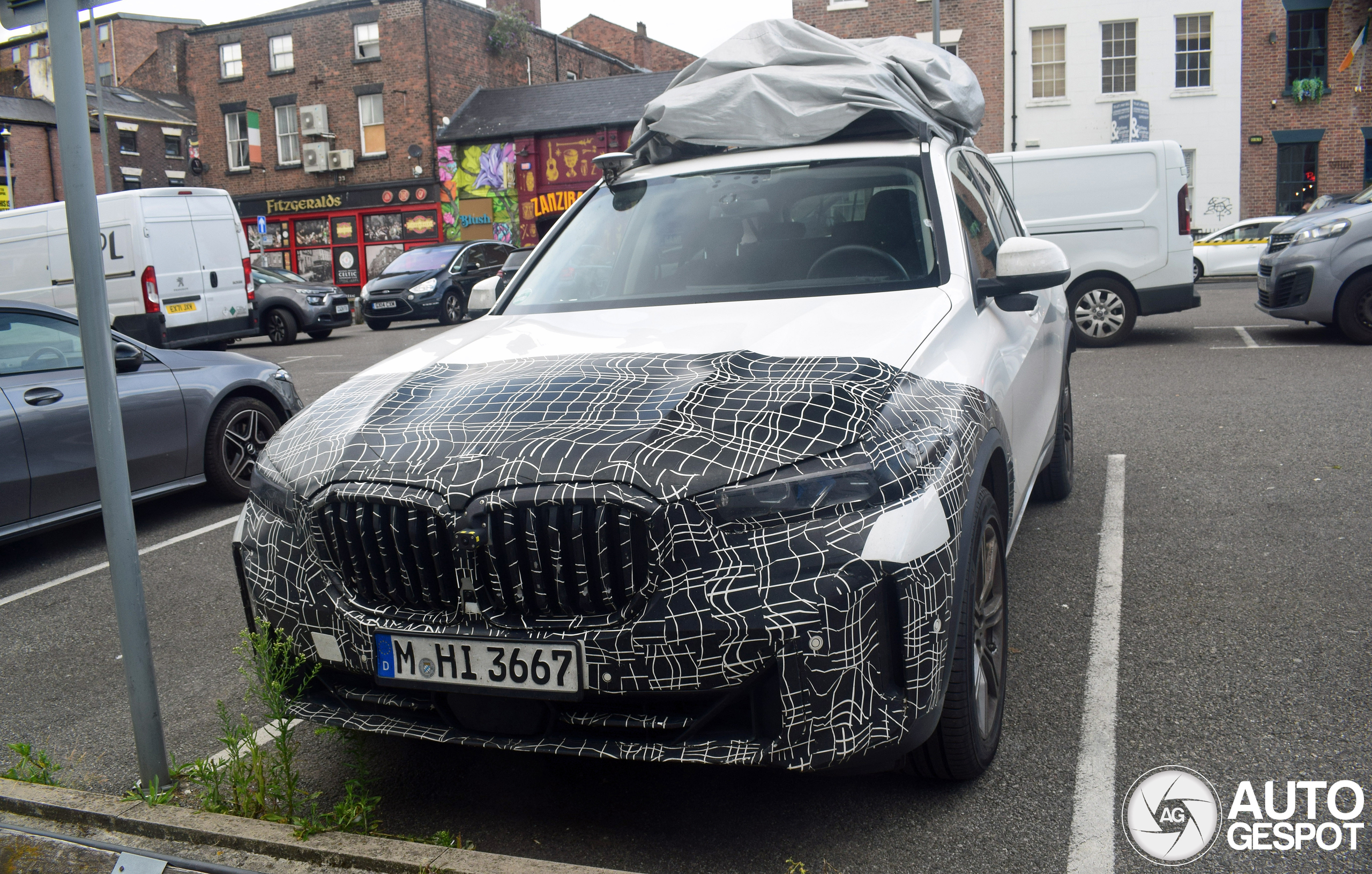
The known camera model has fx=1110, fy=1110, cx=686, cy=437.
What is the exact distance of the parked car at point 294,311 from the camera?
19953 mm

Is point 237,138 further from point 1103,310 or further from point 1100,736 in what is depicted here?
point 1100,736

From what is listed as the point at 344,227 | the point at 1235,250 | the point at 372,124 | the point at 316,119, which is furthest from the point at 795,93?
the point at 316,119

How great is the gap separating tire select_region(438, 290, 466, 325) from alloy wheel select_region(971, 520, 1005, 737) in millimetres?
19646

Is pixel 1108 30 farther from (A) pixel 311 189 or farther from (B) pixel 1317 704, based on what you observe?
(B) pixel 1317 704

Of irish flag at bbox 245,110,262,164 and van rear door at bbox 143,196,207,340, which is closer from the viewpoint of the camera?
van rear door at bbox 143,196,207,340

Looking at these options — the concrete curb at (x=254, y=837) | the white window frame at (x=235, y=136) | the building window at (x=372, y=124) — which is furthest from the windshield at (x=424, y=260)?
the concrete curb at (x=254, y=837)

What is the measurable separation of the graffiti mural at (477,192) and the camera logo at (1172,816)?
3348 centimetres

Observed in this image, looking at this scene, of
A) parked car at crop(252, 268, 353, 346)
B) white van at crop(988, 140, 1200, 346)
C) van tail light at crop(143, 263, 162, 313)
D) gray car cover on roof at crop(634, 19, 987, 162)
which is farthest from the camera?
parked car at crop(252, 268, 353, 346)

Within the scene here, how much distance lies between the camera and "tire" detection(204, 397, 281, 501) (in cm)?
655

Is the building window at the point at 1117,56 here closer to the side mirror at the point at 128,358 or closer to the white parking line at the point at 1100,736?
the white parking line at the point at 1100,736

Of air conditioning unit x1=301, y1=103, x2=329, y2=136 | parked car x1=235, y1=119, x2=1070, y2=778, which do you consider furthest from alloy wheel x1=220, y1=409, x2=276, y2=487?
air conditioning unit x1=301, y1=103, x2=329, y2=136

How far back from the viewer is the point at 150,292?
1539 cm

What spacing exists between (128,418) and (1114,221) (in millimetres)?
9806

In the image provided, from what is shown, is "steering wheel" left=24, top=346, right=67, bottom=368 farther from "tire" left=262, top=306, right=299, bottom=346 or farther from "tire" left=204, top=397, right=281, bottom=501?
"tire" left=262, top=306, right=299, bottom=346
